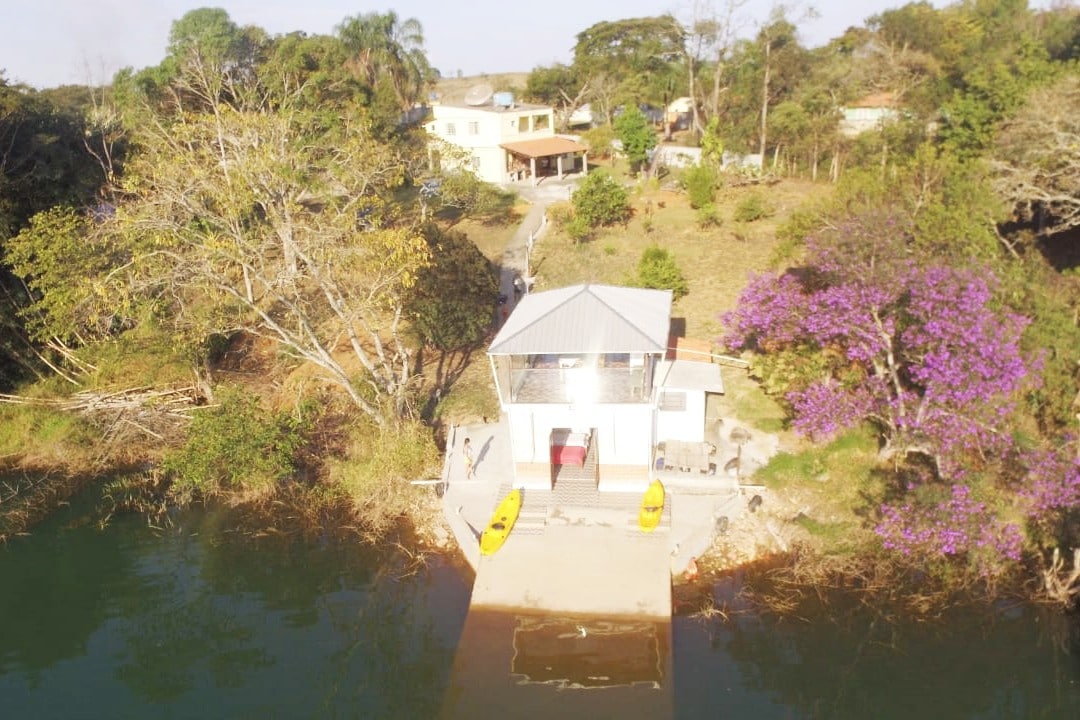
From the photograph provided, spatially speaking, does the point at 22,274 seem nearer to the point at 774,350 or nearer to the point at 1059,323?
the point at 774,350

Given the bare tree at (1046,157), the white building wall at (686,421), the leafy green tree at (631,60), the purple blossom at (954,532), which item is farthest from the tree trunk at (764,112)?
the purple blossom at (954,532)

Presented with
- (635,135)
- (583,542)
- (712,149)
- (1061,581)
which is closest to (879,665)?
(1061,581)

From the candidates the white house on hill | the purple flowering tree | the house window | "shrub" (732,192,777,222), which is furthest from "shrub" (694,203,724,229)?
the house window

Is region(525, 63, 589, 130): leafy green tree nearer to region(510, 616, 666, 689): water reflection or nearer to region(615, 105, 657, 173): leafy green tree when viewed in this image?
region(615, 105, 657, 173): leafy green tree

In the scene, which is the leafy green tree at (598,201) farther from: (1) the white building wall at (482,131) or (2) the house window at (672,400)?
(2) the house window at (672,400)

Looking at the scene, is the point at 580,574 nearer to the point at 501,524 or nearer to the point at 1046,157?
the point at 501,524

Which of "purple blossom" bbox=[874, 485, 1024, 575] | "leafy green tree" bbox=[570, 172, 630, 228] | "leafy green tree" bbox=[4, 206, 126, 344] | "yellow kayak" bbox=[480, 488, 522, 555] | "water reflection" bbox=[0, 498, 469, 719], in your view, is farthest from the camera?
"leafy green tree" bbox=[570, 172, 630, 228]

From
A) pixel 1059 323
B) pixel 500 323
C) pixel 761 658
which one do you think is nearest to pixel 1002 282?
pixel 1059 323
